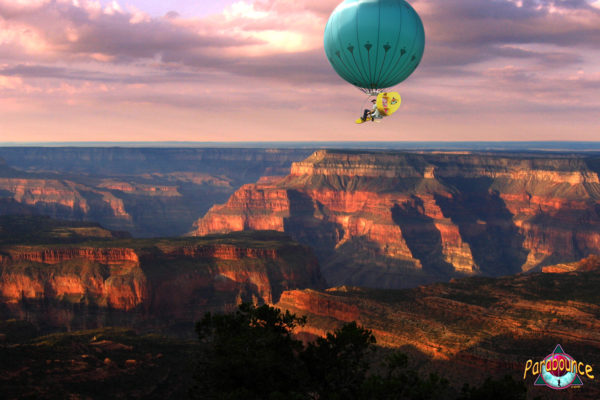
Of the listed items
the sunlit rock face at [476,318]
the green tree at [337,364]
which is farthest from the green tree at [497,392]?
the sunlit rock face at [476,318]

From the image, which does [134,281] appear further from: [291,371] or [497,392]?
[497,392]

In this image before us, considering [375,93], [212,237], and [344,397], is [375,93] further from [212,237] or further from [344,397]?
[212,237]

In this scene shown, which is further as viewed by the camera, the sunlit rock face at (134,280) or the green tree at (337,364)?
the sunlit rock face at (134,280)

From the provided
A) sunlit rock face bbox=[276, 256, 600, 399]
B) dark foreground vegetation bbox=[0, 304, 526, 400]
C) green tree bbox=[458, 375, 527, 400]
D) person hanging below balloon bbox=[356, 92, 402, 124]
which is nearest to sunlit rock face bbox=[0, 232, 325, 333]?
dark foreground vegetation bbox=[0, 304, 526, 400]

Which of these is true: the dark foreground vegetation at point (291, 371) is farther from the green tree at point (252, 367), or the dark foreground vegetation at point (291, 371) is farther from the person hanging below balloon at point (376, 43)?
the person hanging below balloon at point (376, 43)

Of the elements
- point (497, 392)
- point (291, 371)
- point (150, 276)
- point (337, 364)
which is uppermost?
point (337, 364)

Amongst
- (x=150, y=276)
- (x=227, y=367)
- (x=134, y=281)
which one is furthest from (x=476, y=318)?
(x=134, y=281)

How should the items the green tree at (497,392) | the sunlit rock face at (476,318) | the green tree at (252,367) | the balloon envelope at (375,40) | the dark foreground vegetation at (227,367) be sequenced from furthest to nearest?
the sunlit rock face at (476,318) < the balloon envelope at (375,40) < the green tree at (252,367) < the dark foreground vegetation at (227,367) < the green tree at (497,392)

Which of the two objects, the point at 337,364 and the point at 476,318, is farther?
the point at 476,318
